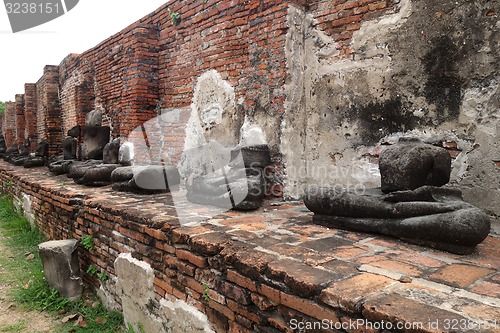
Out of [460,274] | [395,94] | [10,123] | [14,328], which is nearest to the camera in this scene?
[460,274]

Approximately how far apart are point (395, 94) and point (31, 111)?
12951mm

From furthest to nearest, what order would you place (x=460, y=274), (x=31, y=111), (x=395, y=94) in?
1. (x=31, y=111)
2. (x=395, y=94)
3. (x=460, y=274)

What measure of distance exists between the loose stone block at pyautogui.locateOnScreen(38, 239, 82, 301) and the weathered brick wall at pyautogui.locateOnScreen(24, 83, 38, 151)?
10.4 metres

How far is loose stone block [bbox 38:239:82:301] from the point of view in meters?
3.52

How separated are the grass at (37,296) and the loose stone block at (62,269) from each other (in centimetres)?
8

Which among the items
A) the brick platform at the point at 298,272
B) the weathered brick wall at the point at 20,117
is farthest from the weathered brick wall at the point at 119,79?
the weathered brick wall at the point at 20,117

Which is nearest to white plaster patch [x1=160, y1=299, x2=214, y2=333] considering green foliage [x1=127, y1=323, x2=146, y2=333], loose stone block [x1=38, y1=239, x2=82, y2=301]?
green foliage [x1=127, y1=323, x2=146, y2=333]

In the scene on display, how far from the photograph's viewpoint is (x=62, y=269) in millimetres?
3518

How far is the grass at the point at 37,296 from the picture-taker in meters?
3.09

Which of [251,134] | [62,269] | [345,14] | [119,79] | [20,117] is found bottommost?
[62,269]

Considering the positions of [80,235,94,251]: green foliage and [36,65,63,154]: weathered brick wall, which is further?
[36,65,63,154]: weathered brick wall

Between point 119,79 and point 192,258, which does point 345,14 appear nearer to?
point 192,258

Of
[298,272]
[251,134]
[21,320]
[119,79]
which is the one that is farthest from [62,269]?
[119,79]

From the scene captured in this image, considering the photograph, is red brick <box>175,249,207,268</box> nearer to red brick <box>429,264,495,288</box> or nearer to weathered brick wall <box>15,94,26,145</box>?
red brick <box>429,264,495,288</box>
